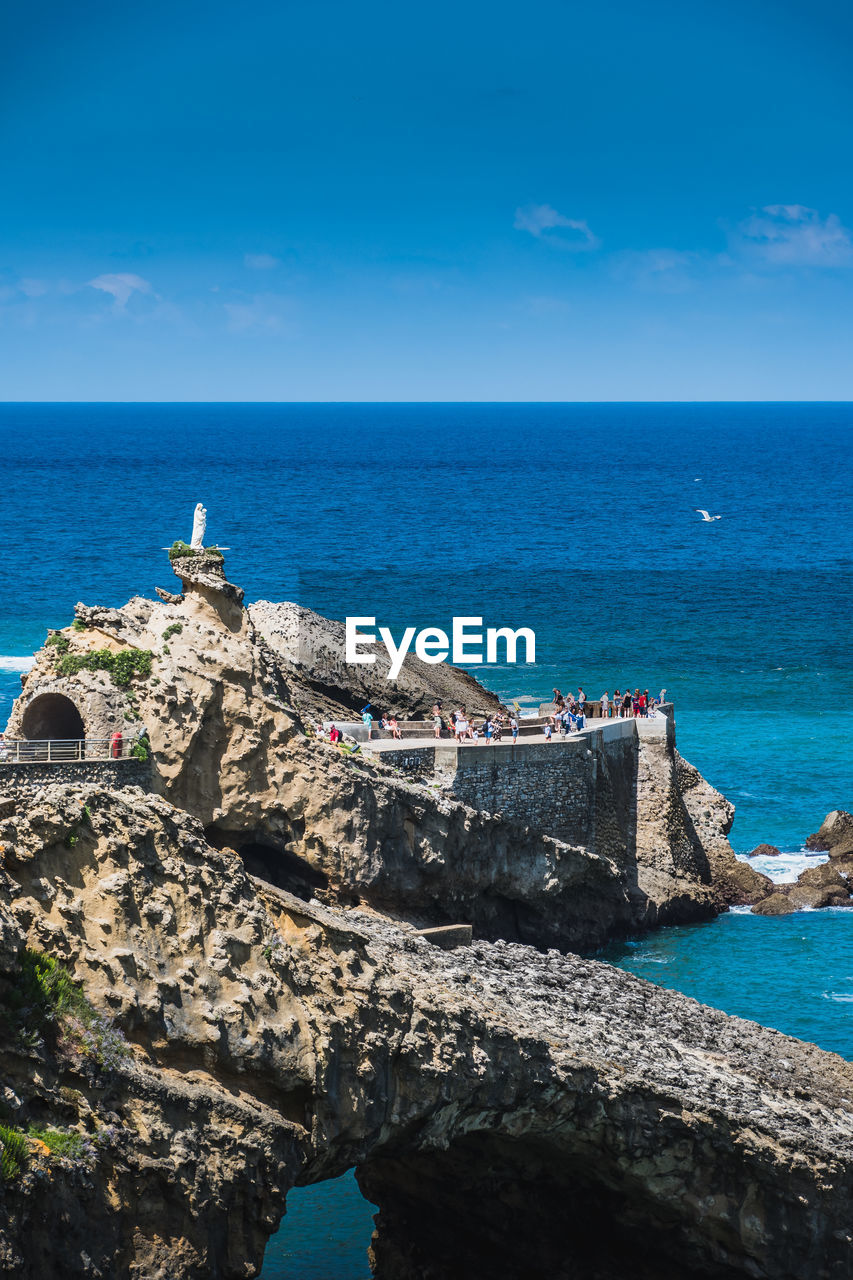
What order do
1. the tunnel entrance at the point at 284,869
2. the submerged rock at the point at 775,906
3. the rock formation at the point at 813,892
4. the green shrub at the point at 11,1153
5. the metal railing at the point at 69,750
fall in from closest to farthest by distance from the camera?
the green shrub at the point at 11,1153
the metal railing at the point at 69,750
the tunnel entrance at the point at 284,869
the submerged rock at the point at 775,906
the rock formation at the point at 813,892

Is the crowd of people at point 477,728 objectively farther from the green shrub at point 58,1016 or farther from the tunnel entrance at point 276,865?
the green shrub at point 58,1016

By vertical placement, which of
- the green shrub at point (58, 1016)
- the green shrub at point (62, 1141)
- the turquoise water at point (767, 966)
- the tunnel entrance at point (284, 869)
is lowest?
the turquoise water at point (767, 966)

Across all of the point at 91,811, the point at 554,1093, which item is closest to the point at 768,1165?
the point at 554,1093

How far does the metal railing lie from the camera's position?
3997 centimetres

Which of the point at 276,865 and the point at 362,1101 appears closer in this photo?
the point at 362,1101

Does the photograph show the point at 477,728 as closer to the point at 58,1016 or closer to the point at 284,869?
the point at 284,869

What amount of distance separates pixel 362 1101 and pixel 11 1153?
21.7 ft

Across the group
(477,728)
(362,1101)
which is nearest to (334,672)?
(477,728)

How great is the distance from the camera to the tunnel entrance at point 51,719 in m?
42.5

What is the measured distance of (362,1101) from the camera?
26484 mm

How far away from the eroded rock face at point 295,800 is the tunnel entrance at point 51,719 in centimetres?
38

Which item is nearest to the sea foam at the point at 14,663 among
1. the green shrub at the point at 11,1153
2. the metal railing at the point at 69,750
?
the metal railing at the point at 69,750

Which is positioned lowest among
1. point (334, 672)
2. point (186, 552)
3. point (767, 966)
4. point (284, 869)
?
point (767, 966)

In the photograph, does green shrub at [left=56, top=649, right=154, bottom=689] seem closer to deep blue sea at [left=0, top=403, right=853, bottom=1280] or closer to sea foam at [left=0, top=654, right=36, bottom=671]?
deep blue sea at [left=0, top=403, right=853, bottom=1280]
